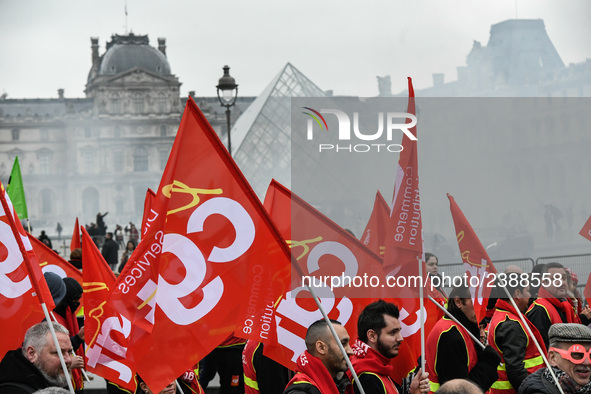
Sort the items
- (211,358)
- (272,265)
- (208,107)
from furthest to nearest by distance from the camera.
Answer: (208,107)
(211,358)
(272,265)

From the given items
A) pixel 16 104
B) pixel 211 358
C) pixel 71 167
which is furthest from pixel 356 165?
pixel 16 104

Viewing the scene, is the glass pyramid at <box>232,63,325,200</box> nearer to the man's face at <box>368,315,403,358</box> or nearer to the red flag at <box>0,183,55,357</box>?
the red flag at <box>0,183,55,357</box>

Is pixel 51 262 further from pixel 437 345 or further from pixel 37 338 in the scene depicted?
pixel 437 345

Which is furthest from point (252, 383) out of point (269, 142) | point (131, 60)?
point (131, 60)

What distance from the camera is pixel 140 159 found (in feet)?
246

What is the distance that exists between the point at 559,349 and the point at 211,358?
121 inches

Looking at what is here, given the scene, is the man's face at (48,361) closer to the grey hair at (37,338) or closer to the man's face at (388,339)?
the grey hair at (37,338)

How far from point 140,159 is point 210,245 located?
7298cm

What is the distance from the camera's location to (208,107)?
79062 mm

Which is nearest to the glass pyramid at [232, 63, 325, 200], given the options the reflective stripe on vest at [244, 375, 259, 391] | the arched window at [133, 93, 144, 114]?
the reflective stripe on vest at [244, 375, 259, 391]

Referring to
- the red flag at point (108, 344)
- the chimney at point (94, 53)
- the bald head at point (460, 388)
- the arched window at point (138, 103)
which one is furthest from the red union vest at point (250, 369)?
the chimney at point (94, 53)

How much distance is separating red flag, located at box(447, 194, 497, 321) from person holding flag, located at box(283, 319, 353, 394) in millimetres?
1296

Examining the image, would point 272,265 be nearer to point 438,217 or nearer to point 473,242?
point 473,242

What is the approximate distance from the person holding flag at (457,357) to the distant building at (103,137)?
67.9 m
